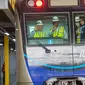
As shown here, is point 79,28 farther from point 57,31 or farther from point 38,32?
point 38,32

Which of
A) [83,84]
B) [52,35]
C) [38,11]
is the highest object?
[38,11]

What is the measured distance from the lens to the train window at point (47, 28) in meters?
7.03

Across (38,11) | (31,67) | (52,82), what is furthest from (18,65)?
(38,11)

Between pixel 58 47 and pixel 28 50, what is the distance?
0.64 metres

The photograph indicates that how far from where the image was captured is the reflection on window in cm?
703

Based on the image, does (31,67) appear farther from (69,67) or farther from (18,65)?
(69,67)

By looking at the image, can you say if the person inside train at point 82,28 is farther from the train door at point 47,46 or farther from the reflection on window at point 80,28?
the train door at point 47,46

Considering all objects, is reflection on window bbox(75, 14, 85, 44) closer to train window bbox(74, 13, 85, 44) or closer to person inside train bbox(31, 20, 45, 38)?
train window bbox(74, 13, 85, 44)

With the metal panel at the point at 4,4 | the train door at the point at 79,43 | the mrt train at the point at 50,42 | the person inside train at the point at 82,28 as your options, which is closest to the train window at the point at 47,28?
the mrt train at the point at 50,42

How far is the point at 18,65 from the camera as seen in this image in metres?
6.97

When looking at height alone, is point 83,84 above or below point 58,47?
below

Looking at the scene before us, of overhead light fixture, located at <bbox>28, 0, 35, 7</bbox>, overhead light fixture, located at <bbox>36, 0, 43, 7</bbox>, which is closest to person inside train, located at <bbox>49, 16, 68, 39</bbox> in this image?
overhead light fixture, located at <bbox>36, 0, 43, 7</bbox>

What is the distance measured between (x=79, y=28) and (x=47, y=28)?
70cm

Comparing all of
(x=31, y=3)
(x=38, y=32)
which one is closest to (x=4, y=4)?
(x=31, y=3)
